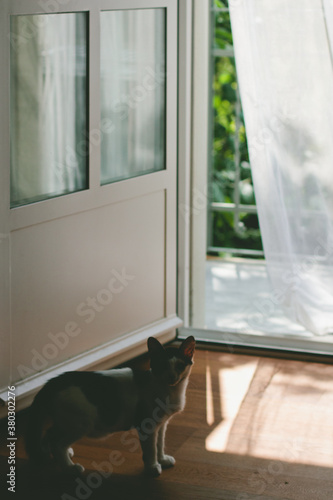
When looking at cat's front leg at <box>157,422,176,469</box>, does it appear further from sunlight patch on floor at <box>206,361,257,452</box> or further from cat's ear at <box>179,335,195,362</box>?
cat's ear at <box>179,335,195,362</box>

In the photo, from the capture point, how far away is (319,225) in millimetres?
3258

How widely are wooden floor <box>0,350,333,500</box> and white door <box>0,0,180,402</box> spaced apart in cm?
38

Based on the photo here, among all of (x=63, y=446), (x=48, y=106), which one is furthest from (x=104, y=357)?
(x=48, y=106)

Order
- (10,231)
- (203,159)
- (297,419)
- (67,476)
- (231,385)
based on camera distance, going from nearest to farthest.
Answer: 1. (67,476)
2. (10,231)
3. (297,419)
4. (231,385)
5. (203,159)

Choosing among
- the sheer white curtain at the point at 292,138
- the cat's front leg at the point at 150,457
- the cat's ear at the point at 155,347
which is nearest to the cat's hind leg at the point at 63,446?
the cat's front leg at the point at 150,457

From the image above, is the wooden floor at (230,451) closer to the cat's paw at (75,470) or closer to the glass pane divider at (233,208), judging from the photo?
the cat's paw at (75,470)

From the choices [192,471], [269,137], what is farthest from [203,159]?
[192,471]

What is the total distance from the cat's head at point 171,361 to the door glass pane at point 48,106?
2.49 ft

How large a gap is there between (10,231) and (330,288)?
146 centimetres

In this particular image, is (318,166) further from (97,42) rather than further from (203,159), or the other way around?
(97,42)

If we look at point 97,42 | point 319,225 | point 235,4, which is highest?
point 235,4

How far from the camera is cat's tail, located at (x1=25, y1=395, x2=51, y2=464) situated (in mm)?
2145

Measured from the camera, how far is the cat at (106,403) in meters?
2.15

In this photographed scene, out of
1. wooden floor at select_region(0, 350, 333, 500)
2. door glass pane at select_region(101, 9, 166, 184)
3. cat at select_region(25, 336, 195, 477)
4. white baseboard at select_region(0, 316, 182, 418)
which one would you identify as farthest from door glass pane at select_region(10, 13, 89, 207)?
wooden floor at select_region(0, 350, 333, 500)
